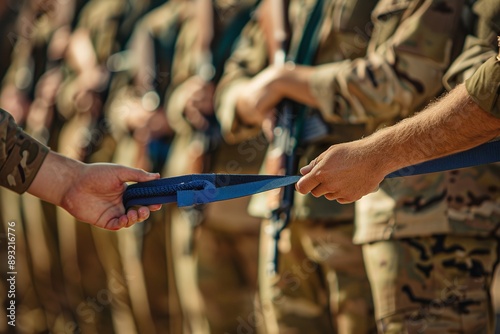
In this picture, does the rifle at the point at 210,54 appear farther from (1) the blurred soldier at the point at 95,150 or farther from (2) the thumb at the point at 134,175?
(2) the thumb at the point at 134,175

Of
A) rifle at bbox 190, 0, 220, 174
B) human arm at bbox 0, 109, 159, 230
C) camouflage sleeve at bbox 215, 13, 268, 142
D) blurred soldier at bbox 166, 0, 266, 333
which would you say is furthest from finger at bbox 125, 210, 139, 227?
rifle at bbox 190, 0, 220, 174

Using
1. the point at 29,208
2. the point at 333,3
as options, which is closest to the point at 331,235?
the point at 333,3

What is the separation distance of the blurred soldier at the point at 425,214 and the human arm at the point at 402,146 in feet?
1.92

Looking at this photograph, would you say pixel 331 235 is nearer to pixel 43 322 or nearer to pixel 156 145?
pixel 156 145

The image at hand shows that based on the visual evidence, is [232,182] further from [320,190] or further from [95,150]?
[95,150]

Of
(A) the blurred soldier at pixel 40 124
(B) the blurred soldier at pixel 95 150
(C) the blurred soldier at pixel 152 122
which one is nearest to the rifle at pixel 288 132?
(C) the blurred soldier at pixel 152 122

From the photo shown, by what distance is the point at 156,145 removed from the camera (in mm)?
4629

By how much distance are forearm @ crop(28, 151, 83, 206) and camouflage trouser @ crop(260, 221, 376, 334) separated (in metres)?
0.98

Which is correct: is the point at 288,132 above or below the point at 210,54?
below

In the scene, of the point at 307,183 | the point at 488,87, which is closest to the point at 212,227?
the point at 307,183

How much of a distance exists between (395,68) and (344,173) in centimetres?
71

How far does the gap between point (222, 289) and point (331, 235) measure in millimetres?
883

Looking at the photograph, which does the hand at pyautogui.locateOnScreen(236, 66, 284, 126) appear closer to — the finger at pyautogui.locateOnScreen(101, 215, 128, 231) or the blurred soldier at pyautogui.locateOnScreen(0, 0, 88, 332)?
the finger at pyautogui.locateOnScreen(101, 215, 128, 231)

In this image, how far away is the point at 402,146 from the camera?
2447 mm
